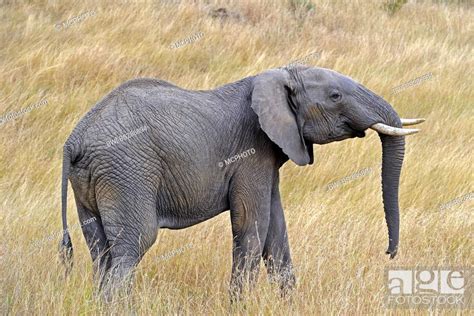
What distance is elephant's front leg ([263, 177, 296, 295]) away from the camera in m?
4.23

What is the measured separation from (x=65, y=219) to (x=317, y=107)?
1.32 meters

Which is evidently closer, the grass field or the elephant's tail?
the elephant's tail

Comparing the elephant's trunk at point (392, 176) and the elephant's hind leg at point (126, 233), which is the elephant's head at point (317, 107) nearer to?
the elephant's trunk at point (392, 176)

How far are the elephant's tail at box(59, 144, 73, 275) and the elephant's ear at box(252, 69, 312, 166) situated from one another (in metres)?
0.91

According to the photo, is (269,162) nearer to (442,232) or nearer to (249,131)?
(249,131)

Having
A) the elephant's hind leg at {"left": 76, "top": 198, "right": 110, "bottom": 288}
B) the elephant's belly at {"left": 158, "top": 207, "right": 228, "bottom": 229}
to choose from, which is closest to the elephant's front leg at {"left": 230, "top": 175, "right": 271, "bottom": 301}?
the elephant's belly at {"left": 158, "top": 207, "right": 228, "bottom": 229}

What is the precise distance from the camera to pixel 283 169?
6496mm

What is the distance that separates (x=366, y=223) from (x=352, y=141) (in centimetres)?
166

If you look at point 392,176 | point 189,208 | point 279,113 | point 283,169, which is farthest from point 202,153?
point 283,169

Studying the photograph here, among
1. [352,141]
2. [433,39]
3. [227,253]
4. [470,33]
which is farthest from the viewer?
[470,33]

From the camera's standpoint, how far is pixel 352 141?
702cm

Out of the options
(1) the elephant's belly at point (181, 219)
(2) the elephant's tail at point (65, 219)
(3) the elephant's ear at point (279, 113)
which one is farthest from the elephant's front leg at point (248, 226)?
(2) the elephant's tail at point (65, 219)

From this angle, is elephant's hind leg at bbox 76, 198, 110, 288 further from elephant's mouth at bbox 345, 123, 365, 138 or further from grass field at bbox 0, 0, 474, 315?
elephant's mouth at bbox 345, 123, 365, 138

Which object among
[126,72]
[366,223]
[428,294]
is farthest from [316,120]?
[126,72]
